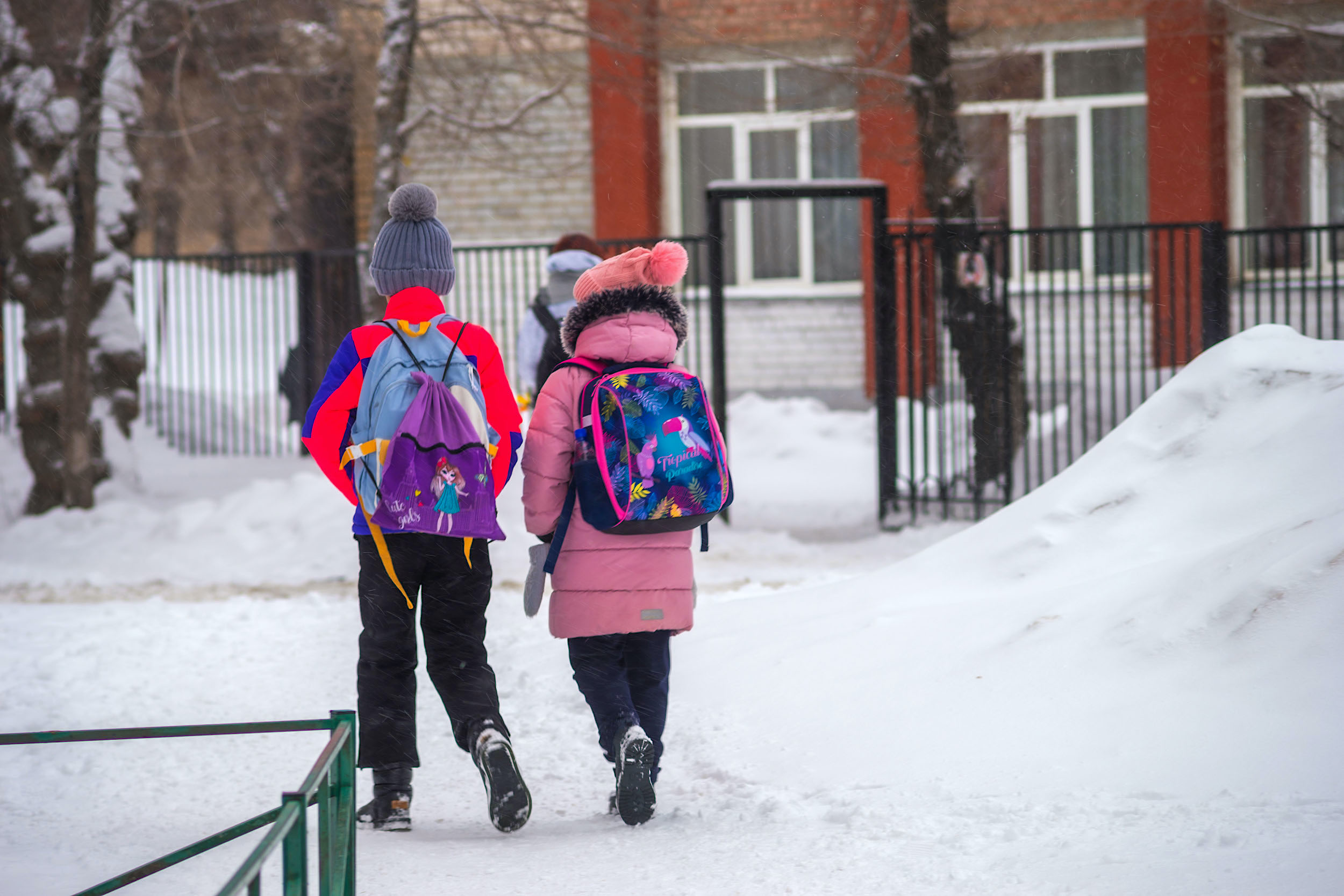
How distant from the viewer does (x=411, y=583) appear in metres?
3.81

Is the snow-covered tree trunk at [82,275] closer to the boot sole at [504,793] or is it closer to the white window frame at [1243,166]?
the boot sole at [504,793]

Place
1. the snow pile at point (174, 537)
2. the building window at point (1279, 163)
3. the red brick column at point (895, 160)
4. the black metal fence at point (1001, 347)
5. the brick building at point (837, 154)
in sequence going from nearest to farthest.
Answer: the snow pile at point (174, 537)
the black metal fence at point (1001, 347)
the red brick column at point (895, 160)
the building window at point (1279, 163)
the brick building at point (837, 154)

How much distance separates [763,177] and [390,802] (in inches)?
565

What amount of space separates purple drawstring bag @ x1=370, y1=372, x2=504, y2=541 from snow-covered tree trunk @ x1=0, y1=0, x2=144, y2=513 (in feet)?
26.3

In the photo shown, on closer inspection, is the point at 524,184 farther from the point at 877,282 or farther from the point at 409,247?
the point at 409,247

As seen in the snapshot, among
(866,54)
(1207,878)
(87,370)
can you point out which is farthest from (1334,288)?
(87,370)

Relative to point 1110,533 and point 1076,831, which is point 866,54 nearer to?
point 1110,533

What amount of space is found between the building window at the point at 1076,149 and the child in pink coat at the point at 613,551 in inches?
474

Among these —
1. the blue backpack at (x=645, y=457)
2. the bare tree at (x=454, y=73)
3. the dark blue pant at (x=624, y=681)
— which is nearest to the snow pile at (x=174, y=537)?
the bare tree at (x=454, y=73)

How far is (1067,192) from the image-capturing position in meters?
16.5

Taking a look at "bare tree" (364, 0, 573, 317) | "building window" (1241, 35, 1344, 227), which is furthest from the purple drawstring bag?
"building window" (1241, 35, 1344, 227)

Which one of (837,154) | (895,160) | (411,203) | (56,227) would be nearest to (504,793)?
(411,203)

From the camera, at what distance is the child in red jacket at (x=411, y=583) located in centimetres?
377

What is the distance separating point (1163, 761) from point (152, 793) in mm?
3239
